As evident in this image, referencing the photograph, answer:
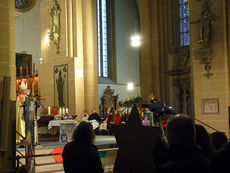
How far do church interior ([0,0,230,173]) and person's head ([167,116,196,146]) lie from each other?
4.82 metres

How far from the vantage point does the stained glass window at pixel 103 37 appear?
27.2m

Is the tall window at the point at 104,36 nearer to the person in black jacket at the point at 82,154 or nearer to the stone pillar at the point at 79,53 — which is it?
the stone pillar at the point at 79,53

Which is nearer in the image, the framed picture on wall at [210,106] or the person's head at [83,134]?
the person's head at [83,134]

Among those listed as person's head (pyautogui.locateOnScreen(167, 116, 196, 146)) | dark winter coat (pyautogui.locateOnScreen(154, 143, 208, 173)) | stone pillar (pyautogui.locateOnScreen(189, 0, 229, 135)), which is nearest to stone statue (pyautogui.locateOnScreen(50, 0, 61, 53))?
stone pillar (pyautogui.locateOnScreen(189, 0, 229, 135))

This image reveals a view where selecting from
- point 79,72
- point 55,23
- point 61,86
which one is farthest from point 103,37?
point 61,86

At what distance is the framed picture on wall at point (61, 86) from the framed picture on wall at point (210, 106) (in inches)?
385

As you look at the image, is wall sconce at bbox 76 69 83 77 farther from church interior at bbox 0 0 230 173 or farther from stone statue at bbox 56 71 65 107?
stone statue at bbox 56 71 65 107

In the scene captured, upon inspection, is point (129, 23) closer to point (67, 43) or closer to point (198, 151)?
point (67, 43)

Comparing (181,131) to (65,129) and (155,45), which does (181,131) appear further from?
(155,45)

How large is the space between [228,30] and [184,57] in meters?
5.99

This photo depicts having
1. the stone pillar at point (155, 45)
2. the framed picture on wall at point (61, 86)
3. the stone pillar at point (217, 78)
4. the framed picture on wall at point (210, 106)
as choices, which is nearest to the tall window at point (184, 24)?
the stone pillar at point (155, 45)

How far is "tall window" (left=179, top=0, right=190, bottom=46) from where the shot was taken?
19969mm

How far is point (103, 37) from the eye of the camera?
27.5 meters

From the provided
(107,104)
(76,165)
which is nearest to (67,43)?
(107,104)
